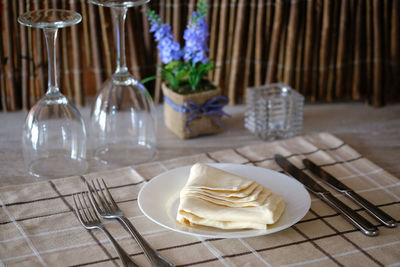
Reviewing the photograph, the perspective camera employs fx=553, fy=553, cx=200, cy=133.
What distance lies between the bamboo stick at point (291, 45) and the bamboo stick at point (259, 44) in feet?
0.22

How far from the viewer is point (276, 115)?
4.22 ft

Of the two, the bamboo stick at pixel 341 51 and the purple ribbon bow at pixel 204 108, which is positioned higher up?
the bamboo stick at pixel 341 51

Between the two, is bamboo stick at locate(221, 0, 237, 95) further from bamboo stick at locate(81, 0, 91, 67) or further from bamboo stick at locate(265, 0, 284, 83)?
bamboo stick at locate(81, 0, 91, 67)

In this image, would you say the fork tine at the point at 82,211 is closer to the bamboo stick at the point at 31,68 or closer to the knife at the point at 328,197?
the knife at the point at 328,197

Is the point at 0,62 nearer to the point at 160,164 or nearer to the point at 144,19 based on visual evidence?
the point at 144,19

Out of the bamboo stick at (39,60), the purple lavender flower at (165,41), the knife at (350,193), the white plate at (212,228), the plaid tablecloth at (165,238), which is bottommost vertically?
the plaid tablecloth at (165,238)

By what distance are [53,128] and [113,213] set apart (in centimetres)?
26

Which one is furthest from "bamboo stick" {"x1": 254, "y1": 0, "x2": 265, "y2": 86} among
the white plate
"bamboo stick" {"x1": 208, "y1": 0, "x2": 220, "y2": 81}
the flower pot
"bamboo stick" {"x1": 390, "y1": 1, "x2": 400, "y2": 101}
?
the white plate

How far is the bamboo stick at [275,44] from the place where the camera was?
4.66ft

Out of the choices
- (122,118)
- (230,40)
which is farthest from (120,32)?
(230,40)

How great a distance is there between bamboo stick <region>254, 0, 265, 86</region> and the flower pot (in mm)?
246

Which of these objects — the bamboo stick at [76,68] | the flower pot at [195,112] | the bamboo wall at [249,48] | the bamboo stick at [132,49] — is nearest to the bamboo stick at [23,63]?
the bamboo wall at [249,48]

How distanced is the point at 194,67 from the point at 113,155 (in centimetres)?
28

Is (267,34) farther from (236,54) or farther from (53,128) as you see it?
(53,128)
